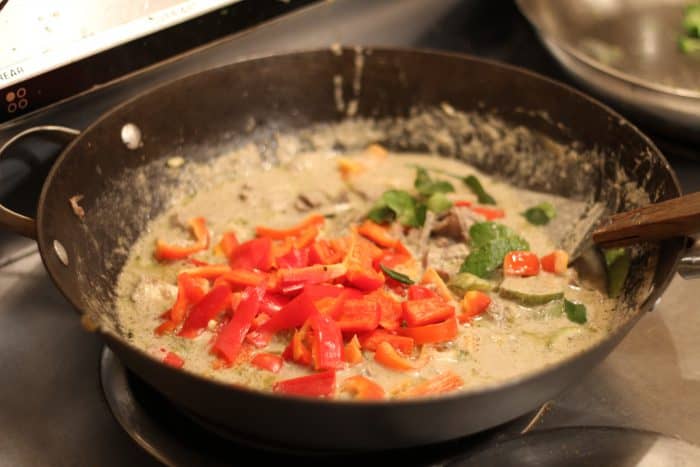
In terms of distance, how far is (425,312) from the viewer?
1.33 meters

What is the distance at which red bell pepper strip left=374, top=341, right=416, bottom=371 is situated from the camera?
4.16 ft

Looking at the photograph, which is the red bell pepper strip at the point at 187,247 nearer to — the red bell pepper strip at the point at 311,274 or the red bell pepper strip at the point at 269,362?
the red bell pepper strip at the point at 311,274

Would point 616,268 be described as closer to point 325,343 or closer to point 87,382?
point 325,343

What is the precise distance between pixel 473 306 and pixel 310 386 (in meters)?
0.37

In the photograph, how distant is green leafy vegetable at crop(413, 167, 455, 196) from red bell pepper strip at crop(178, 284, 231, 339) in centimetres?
58

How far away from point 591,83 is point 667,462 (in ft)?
3.23

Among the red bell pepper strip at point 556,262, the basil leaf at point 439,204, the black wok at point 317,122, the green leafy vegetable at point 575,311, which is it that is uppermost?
the black wok at point 317,122

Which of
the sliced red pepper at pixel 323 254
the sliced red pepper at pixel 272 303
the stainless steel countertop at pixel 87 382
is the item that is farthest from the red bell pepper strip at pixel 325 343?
the stainless steel countertop at pixel 87 382

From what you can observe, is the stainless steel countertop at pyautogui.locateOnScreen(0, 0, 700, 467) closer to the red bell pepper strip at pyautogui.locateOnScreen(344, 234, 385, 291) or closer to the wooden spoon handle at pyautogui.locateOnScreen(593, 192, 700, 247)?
the wooden spoon handle at pyautogui.locateOnScreen(593, 192, 700, 247)

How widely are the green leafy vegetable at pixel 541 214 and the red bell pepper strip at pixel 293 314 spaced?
0.62 metres

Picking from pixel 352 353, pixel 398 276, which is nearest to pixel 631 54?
pixel 398 276

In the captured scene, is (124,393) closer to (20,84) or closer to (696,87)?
(20,84)

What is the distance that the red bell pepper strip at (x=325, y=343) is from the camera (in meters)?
1.25

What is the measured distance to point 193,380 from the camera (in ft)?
3.08
